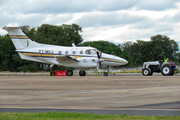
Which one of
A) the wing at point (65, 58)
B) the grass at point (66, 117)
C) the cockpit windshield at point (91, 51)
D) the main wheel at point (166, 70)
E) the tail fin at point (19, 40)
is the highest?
the tail fin at point (19, 40)

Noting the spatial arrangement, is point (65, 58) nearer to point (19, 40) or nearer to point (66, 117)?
point (19, 40)

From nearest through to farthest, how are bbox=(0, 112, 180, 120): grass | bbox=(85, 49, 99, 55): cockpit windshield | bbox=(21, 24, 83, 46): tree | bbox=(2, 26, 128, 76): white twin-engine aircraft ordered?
bbox=(0, 112, 180, 120): grass < bbox=(2, 26, 128, 76): white twin-engine aircraft < bbox=(85, 49, 99, 55): cockpit windshield < bbox=(21, 24, 83, 46): tree

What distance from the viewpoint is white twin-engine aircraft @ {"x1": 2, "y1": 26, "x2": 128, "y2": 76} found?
103 ft

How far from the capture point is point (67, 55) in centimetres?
3098

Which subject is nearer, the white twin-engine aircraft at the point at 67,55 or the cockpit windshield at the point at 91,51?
the white twin-engine aircraft at the point at 67,55

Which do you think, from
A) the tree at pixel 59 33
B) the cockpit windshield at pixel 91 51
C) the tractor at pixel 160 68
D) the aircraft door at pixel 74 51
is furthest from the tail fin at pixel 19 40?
the tree at pixel 59 33

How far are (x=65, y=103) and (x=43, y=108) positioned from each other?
4.05 ft

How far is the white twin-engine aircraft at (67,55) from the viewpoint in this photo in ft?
103

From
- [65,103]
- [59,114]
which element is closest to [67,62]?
[65,103]

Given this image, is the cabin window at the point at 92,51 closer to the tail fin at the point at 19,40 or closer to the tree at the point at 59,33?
the tail fin at the point at 19,40

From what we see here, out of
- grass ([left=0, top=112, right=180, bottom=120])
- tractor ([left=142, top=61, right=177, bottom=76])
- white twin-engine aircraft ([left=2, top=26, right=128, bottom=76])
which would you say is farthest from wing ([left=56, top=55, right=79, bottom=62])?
grass ([left=0, top=112, right=180, bottom=120])

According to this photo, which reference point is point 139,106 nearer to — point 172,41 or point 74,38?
point 74,38

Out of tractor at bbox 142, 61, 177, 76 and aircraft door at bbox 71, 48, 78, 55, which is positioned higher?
aircraft door at bbox 71, 48, 78, 55

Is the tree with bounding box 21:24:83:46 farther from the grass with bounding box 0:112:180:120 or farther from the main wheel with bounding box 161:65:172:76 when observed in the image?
the grass with bounding box 0:112:180:120
